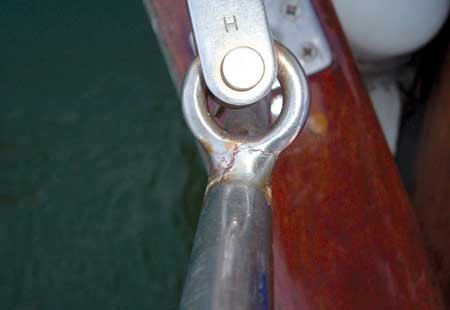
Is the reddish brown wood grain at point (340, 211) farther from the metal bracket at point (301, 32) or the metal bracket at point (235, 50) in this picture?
the metal bracket at point (235, 50)

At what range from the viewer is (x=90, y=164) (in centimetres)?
112

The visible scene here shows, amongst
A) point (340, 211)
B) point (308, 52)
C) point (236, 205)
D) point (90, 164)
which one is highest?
point (236, 205)

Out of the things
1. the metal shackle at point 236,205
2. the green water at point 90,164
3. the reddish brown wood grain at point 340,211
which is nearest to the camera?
the metal shackle at point 236,205

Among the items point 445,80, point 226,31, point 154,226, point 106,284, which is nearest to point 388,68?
point 445,80

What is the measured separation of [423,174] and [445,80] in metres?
0.15

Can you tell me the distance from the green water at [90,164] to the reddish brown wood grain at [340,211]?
0.55 meters

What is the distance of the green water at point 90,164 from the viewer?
1.07 meters

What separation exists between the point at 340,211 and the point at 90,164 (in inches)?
26.8

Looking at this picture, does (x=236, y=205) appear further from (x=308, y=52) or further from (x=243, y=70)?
(x=308, y=52)

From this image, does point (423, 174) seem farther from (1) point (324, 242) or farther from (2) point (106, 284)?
(2) point (106, 284)

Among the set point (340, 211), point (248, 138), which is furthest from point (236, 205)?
point (340, 211)

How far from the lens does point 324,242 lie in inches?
21.3

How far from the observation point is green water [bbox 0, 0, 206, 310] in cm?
107

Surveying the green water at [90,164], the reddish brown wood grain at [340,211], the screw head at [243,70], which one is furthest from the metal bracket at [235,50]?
the green water at [90,164]
